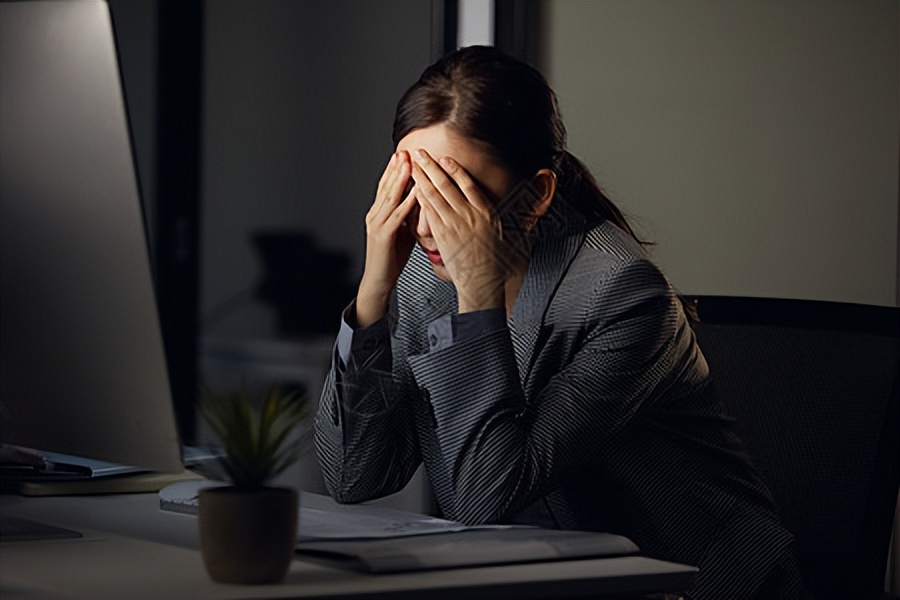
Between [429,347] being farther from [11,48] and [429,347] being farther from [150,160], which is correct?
[150,160]

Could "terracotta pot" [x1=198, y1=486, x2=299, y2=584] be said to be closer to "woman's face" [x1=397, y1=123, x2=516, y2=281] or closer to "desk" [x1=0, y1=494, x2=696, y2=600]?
"desk" [x1=0, y1=494, x2=696, y2=600]

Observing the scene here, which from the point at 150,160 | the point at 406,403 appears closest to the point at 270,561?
the point at 406,403

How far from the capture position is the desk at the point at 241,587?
78cm

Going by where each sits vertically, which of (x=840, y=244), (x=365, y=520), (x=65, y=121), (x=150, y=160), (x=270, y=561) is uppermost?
(x=65, y=121)

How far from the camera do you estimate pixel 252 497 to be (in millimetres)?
768

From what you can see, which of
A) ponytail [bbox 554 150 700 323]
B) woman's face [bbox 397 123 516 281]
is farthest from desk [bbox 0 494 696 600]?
ponytail [bbox 554 150 700 323]

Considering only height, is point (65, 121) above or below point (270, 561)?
above

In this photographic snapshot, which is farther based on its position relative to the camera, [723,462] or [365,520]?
[723,462]

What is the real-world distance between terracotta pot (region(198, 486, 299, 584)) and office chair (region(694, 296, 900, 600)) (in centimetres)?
61

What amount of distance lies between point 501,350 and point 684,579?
0.41 metres

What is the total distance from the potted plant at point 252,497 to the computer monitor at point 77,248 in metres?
0.09

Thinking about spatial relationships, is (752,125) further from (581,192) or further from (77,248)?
(77,248)

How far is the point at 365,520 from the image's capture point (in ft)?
3.32

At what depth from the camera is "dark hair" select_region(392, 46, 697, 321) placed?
4.70 ft
